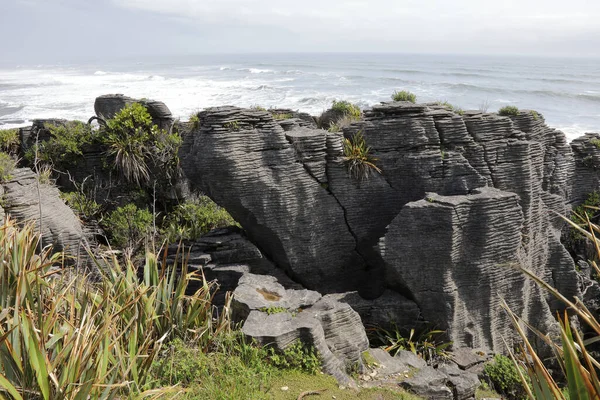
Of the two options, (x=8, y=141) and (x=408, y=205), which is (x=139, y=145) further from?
(x=408, y=205)

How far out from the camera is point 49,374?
3.58 meters

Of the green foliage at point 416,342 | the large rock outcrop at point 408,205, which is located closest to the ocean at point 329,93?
the large rock outcrop at point 408,205

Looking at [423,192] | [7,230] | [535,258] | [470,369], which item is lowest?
[470,369]

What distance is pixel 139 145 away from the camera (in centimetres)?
1348

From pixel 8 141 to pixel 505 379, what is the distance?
14052 millimetres

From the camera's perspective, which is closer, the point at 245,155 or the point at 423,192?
the point at 245,155

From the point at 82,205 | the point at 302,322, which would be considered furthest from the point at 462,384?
the point at 82,205

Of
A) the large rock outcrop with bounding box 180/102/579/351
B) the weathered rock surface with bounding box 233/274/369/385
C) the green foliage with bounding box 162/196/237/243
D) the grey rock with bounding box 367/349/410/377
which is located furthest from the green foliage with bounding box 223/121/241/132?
the grey rock with bounding box 367/349/410/377

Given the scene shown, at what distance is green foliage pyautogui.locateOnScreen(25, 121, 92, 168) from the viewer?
13555 mm

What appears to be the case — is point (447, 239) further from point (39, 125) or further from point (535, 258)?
point (39, 125)

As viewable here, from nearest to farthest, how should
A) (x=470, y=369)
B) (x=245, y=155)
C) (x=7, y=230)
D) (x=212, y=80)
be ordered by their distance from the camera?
(x=7, y=230) → (x=470, y=369) → (x=245, y=155) → (x=212, y=80)

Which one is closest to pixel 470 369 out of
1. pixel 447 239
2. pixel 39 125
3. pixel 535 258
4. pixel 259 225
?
pixel 447 239

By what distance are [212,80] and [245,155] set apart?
5739cm

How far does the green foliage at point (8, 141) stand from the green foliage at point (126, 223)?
13.5 feet
